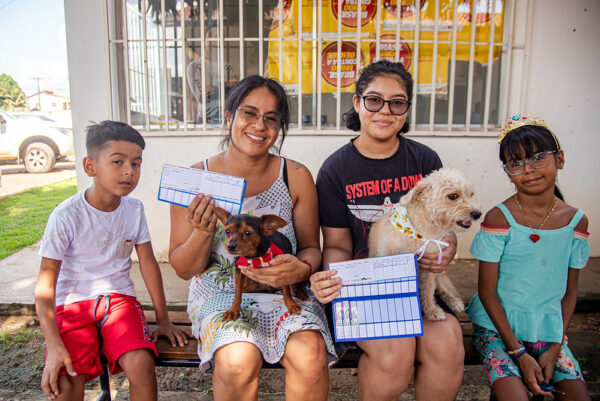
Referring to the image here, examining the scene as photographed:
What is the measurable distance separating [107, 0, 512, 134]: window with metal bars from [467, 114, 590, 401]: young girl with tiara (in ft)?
9.42

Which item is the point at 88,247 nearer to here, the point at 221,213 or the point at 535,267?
the point at 221,213

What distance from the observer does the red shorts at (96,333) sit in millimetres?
2213

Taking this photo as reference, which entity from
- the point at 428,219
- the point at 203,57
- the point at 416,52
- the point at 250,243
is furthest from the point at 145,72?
the point at 428,219

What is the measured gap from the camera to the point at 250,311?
2.27m

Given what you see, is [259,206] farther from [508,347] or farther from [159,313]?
[508,347]

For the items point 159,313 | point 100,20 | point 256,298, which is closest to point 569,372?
point 256,298

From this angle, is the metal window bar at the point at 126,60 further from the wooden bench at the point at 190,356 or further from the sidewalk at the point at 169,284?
the wooden bench at the point at 190,356

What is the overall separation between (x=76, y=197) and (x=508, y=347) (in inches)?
101

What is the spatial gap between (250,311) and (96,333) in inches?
34.3

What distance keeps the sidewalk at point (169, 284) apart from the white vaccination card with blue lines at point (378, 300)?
2.51m

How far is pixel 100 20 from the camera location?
15.6 ft

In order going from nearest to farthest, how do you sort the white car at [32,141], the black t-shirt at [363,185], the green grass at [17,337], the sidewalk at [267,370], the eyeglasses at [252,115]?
the eyeglasses at [252,115], the black t-shirt at [363,185], the sidewalk at [267,370], the green grass at [17,337], the white car at [32,141]

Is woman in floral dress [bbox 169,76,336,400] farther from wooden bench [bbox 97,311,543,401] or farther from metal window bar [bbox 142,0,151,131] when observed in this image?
metal window bar [bbox 142,0,151,131]

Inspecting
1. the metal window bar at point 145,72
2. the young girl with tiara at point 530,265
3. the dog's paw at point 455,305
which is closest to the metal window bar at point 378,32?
the metal window bar at point 145,72
